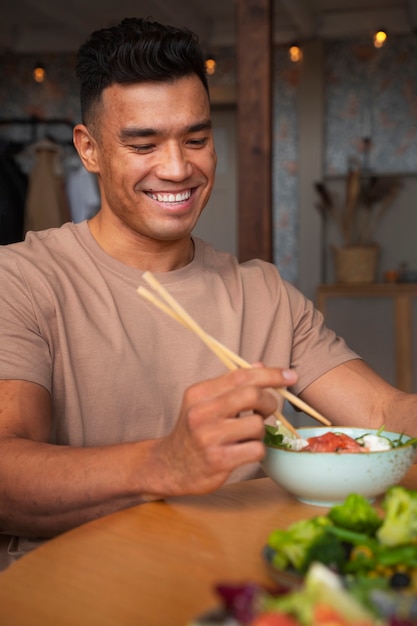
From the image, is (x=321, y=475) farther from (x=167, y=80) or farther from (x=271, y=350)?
(x=167, y=80)

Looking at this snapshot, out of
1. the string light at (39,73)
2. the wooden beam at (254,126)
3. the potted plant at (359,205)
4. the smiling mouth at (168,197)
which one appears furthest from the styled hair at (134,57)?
the string light at (39,73)

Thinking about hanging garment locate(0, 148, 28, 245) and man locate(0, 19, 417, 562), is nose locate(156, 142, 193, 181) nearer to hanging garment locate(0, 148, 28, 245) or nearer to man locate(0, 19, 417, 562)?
man locate(0, 19, 417, 562)

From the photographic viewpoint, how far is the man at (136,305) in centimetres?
166

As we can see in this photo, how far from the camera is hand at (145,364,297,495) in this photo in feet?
3.74

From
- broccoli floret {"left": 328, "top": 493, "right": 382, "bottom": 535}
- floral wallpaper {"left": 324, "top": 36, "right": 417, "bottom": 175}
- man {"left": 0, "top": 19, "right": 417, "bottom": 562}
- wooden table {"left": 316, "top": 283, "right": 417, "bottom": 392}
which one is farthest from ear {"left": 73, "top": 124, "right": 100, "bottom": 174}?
floral wallpaper {"left": 324, "top": 36, "right": 417, "bottom": 175}

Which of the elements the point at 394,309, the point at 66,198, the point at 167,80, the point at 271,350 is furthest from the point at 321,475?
the point at 66,198

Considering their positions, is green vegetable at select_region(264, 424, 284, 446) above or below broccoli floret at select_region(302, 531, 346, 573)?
above

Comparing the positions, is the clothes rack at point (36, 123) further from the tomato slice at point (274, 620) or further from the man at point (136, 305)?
the tomato slice at point (274, 620)

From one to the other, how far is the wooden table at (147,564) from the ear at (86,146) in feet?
2.78

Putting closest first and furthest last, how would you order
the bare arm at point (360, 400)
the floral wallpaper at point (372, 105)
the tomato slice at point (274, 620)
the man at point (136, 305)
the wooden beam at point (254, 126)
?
the tomato slice at point (274, 620), the man at point (136, 305), the bare arm at point (360, 400), the wooden beam at point (254, 126), the floral wallpaper at point (372, 105)

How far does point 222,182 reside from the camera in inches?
306

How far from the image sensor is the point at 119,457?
1.31 m

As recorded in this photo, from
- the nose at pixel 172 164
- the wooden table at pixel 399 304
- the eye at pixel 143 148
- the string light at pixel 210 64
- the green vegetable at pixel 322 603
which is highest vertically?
the string light at pixel 210 64

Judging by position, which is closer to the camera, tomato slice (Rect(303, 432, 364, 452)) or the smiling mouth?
tomato slice (Rect(303, 432, 364, 452))
